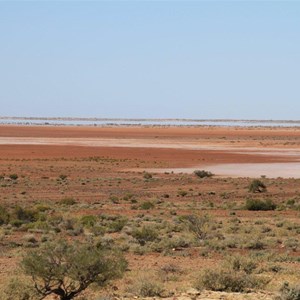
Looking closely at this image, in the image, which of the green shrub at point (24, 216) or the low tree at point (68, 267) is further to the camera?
the green shrub at point (24, 216)

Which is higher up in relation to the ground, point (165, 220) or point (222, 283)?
point (222, 283)

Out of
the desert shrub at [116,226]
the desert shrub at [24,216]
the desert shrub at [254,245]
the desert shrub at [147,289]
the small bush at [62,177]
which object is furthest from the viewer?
the small bush at [62,177]

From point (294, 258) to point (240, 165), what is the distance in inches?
1555

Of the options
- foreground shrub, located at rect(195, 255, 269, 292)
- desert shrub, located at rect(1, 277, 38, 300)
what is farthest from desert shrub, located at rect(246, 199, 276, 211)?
desert shrub, located at rect(1, 277, 38, 300)

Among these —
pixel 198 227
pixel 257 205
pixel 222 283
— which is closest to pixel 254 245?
pixel 198 227

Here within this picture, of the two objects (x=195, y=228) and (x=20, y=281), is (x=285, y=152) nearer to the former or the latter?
(x=195, y=228)

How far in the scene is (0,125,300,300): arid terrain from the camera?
48.2 ft

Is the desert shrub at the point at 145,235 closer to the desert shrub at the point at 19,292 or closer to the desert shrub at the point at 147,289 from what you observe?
the desert shrub at the point at 147,289

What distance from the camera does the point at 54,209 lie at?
28891 mm

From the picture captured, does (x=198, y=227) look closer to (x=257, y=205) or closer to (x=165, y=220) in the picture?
(x=165, y=220)

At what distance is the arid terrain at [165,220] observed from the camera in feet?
48.2

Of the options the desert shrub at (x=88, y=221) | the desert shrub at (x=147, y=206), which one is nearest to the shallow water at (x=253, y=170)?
the desert shrub at (x=147, y=206)

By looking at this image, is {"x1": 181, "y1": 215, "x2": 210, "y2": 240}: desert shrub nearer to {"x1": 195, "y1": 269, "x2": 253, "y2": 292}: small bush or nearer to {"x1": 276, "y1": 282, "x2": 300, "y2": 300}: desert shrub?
{"x1": 195, "y1": 269, "x2": 253, "y2": 292}: small bush

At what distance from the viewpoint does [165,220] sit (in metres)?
25.5
